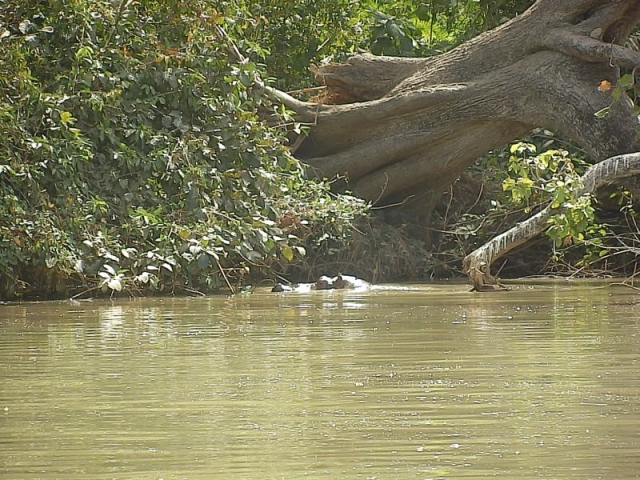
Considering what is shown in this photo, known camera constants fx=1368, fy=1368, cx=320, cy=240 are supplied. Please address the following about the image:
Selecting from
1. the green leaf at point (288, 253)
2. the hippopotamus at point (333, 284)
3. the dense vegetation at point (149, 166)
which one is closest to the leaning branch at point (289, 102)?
the dense vegetation at point (149, 166)

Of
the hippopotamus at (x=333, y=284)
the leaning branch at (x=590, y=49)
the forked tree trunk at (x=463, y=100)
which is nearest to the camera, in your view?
the hippopotamus at (x=333, y=284)

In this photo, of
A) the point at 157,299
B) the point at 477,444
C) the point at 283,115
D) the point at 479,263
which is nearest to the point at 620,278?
the point at 479,263

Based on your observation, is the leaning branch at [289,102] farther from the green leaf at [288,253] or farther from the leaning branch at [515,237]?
the leaning branch at [515,237]

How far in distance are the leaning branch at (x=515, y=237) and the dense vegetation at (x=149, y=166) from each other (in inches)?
10.4

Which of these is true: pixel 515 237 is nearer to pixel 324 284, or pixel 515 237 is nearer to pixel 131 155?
pixel 324 284

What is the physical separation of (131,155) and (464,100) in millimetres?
4306

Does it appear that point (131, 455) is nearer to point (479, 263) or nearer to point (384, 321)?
point (384, 321)

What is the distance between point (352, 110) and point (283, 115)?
4.15 ft

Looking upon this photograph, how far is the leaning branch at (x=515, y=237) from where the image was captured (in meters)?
11.2

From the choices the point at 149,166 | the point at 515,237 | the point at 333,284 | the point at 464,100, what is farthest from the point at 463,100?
the point at 149,166

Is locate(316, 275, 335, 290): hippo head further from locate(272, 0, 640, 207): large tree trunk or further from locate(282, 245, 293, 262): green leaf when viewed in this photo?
locate(272, 0, 640, 207): large tree trunk

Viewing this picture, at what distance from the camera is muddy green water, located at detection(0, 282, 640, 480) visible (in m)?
3.00

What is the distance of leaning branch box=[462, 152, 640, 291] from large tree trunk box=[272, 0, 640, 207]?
156 cm

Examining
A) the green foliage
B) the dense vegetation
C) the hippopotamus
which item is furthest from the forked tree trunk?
the hippopotamus
